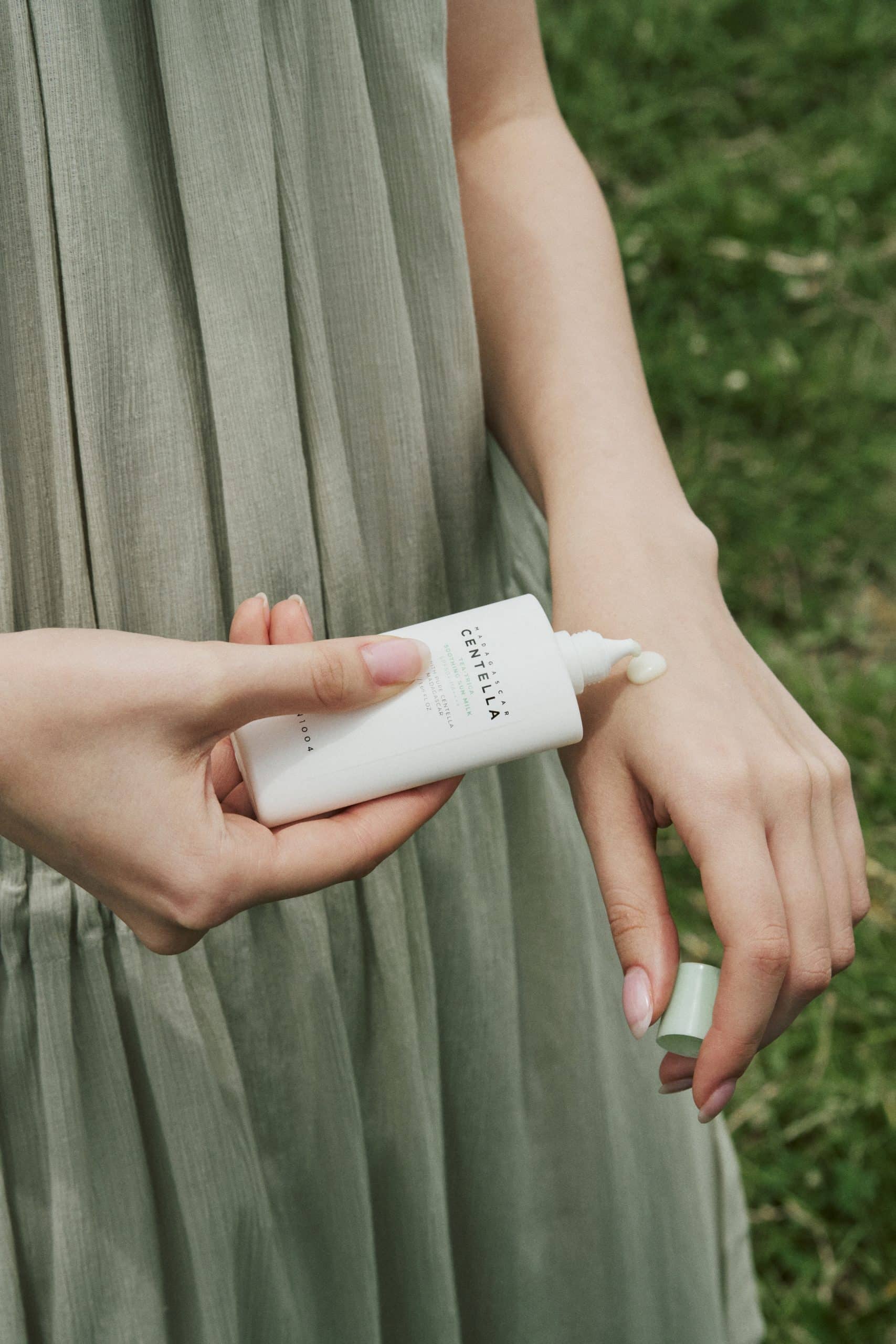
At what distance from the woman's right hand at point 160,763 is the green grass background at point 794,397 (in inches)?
36.3

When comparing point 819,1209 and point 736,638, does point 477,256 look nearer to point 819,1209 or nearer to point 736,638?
point 736,638

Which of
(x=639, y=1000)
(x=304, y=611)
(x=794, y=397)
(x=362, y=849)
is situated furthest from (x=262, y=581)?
(x=794, y=397)

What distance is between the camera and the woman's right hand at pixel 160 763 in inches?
17.5

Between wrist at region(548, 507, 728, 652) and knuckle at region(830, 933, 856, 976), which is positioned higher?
wrist at region(548, 507, 728, 652)

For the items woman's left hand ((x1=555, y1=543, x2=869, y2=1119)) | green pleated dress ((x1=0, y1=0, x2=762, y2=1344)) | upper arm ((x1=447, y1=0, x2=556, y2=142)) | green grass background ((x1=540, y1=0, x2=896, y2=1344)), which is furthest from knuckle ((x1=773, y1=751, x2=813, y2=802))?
green grass background ((x1=540, y1=0, x2=896, y2=1344))

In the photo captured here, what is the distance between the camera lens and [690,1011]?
1.68ft

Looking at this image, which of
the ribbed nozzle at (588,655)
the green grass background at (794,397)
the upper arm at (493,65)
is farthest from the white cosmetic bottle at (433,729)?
the green grass background at (794,397)

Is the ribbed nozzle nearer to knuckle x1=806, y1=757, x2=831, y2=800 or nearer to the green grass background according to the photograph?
knuckle x1=806, y1=757, x2=831, y2=800

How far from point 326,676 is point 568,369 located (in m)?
0.26

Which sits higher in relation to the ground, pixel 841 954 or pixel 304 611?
pixel 304 611

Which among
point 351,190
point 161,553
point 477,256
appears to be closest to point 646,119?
point 477,256

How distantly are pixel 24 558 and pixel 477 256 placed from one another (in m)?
0.33

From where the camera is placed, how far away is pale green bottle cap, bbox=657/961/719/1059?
1.67 ft

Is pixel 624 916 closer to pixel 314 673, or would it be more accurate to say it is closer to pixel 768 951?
pixel 768 951
